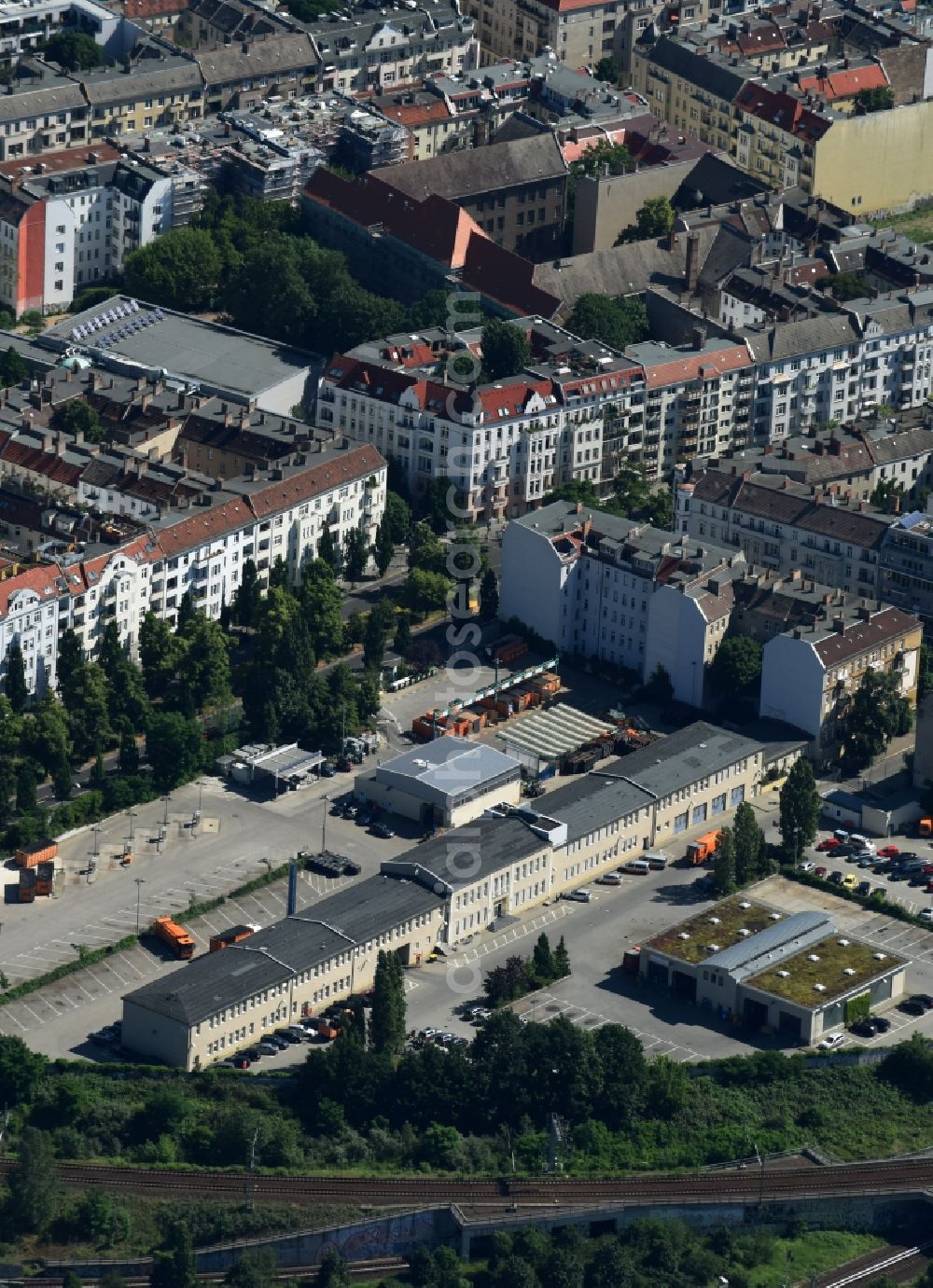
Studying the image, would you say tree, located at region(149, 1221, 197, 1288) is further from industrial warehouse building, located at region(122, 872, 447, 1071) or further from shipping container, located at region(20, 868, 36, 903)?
shipping container, located at region(20, 868, 36, 903)

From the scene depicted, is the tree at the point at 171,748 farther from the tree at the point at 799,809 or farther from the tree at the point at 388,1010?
the tree at the point at 799,809

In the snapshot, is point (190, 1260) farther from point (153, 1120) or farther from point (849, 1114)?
point (849, 1114)

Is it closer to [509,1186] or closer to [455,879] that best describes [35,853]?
[455,879]

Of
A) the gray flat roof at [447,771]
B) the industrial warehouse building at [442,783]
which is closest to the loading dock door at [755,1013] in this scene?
the industrial warehouse building at [442,783]

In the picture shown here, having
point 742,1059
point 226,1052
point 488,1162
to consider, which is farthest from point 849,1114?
point 226,1052

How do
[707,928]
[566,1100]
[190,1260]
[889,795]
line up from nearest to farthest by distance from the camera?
[190,1260] → [566,1100] → [707,928] → [889,795]

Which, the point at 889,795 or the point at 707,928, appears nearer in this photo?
the point at 707,928
